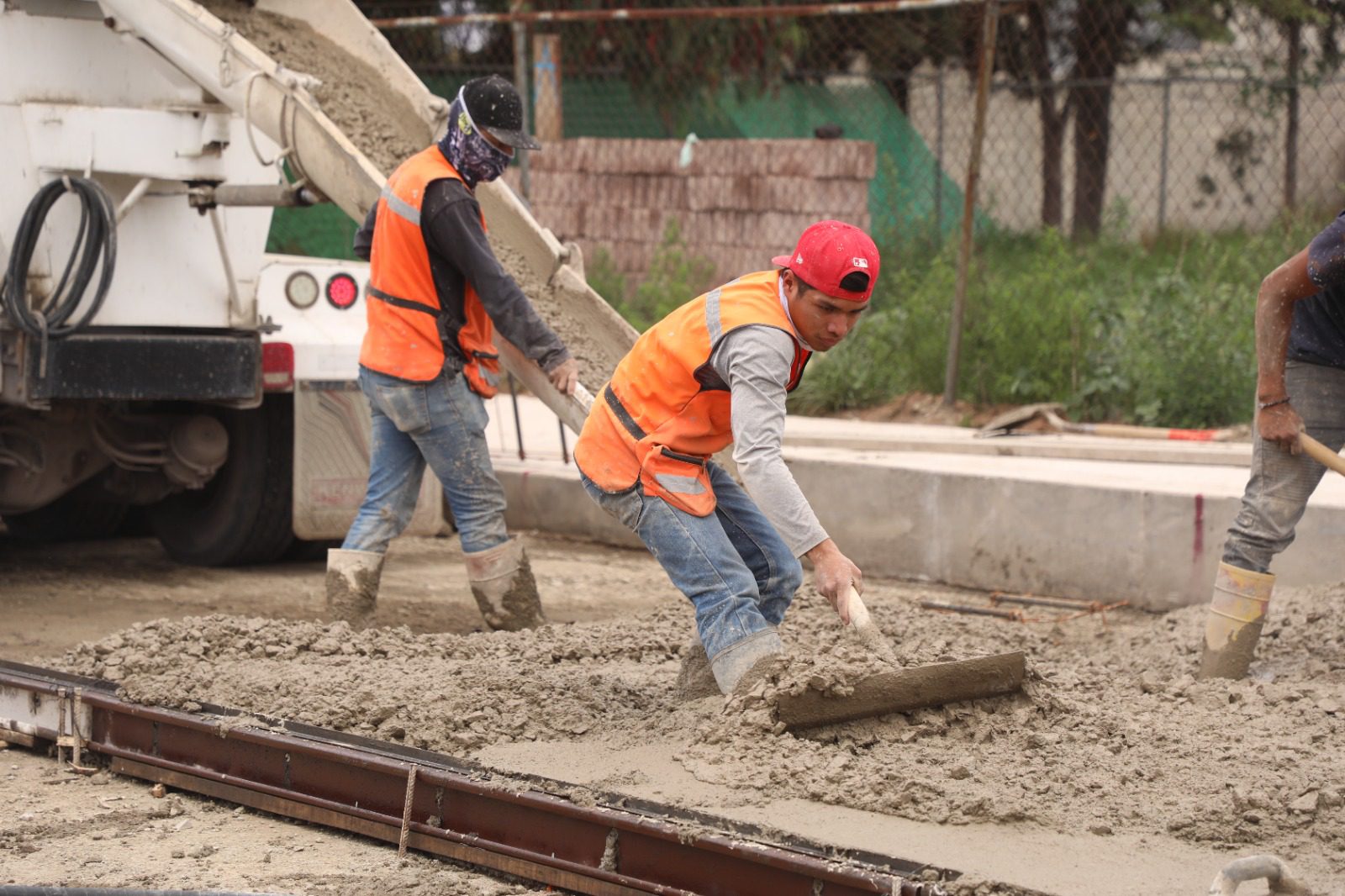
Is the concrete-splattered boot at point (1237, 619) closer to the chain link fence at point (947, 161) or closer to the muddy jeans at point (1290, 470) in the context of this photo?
the muddy jeans at point (1290, 470)

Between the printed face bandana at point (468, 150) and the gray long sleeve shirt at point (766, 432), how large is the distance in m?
1.90

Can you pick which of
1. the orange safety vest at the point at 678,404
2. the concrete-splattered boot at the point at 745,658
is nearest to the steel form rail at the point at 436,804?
the concrete-splattered boot at the point at 745,658

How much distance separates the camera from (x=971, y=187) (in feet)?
30.6

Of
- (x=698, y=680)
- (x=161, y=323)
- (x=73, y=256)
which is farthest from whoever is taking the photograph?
(x=161, y=323)

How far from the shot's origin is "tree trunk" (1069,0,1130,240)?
45.9 ft

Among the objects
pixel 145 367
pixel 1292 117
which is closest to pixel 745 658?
pixel 145 367

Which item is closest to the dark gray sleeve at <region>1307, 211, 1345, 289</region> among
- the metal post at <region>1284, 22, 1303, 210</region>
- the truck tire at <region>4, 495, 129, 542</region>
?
the truck tire at <region>4, 495, 129, 542</region>

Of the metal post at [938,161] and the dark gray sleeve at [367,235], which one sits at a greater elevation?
the metal post at [938,161]

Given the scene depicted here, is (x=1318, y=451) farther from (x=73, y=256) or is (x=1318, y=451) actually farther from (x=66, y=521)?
(x=66, y=521)

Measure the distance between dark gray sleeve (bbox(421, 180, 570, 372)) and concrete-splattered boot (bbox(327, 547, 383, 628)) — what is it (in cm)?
94

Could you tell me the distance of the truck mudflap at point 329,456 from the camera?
22.8ft

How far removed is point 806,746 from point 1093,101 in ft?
36.1

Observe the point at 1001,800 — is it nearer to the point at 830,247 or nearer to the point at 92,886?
the point at 830,247

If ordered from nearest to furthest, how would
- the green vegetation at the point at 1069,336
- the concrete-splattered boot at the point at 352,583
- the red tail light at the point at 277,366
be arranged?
the concrete-splattered boot at the point at 352,583, the red tail light at the point at 277,366, the green vegetation at the point at 1069,336
